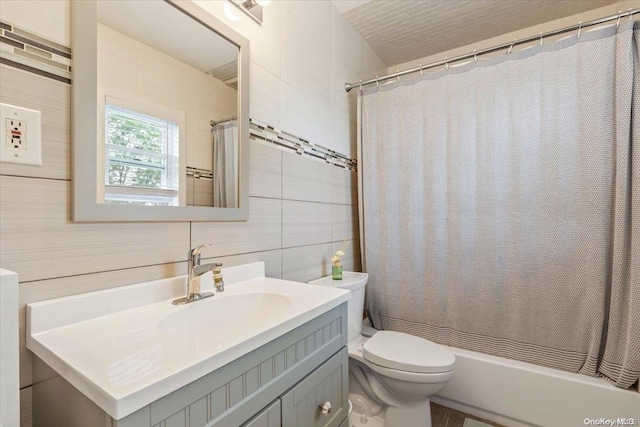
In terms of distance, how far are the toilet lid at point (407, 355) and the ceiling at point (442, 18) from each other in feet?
6.56

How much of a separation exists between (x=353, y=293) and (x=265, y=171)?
2.72 feet

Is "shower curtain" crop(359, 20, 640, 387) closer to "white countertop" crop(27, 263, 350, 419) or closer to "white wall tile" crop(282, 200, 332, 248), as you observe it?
"white wall tile" crop(282, 200, 332, 248)

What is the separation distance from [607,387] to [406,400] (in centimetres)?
89

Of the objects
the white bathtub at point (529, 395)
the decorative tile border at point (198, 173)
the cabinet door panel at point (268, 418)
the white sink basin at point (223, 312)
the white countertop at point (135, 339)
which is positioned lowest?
the white bathtub at point (529, 395)

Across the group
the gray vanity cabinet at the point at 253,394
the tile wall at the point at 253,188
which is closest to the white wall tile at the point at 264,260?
the tile wall at the point at 253,188

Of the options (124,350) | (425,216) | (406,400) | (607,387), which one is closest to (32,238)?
(124,350)

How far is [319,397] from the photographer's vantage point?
914mm

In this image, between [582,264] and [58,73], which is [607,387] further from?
A: [58,73]

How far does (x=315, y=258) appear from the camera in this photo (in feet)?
5.61

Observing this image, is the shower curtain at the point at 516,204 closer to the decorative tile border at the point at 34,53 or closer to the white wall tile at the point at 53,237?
the white wall tile at the point at 53,237

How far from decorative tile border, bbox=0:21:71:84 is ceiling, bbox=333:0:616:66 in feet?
5.42

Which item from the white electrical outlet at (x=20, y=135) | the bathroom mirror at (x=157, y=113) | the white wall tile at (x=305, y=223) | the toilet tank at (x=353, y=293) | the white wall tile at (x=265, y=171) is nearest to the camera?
the white electrical outlet at (x=20, y=135)

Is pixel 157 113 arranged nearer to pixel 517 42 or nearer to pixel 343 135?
pixel 343 135

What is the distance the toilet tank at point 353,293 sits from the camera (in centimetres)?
162
